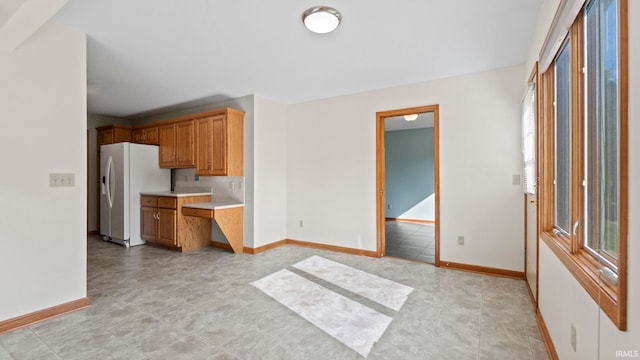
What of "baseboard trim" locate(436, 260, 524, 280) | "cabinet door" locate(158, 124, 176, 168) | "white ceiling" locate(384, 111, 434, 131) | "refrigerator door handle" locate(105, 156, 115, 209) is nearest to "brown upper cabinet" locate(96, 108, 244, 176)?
"cabinet door" locate(158, 124, 176, 168)

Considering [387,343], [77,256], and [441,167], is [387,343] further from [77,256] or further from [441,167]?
[77,256]

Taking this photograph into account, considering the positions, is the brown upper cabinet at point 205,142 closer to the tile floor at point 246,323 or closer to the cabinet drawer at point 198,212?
the cabinet drawer at point 198,212

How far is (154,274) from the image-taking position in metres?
3.37

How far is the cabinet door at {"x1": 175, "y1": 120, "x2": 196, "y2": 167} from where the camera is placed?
453cm

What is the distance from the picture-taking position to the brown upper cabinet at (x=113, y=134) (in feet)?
17.7

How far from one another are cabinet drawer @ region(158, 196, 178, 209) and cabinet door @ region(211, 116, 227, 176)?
28.7 inches

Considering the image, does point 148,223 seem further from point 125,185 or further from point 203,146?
point 203,146

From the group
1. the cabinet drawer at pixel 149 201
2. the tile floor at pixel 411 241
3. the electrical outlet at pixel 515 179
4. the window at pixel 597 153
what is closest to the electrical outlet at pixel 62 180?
the cabinet drawer at pixel 149 201

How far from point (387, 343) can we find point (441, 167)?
91.8 inches

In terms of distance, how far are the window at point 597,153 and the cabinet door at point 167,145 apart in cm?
491

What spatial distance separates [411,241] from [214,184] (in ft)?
11.6

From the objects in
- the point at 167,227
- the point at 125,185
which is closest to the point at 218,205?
the point at 167,227

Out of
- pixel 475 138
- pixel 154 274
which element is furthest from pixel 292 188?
pixel 475 138

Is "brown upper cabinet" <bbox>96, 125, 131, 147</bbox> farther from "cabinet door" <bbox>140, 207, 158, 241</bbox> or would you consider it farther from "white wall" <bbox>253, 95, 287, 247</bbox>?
"white wall" <bbox>253, 95, 287, 247</bbox>
